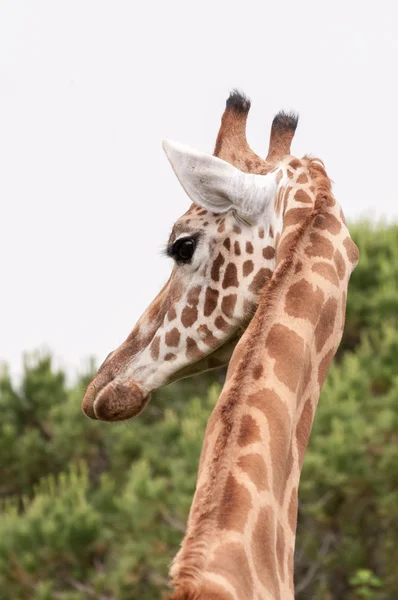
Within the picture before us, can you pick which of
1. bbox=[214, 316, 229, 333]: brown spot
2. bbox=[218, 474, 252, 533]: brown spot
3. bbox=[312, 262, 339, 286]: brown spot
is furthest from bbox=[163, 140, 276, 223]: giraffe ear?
bbox=[218, 474, 252, 533]: brown spot

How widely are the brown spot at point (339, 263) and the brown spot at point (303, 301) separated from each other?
230 millimetres

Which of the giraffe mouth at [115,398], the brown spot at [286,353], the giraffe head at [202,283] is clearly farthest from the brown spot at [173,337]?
the brown spot at [286,353]

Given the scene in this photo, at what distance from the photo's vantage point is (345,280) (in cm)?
441

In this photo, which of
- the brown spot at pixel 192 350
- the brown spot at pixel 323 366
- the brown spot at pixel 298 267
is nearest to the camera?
the brown spot at pixel 298 267

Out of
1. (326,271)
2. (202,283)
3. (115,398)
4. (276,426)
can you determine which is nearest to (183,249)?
(202,283)

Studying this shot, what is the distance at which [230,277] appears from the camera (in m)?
4.93

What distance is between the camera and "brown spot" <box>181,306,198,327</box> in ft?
16.5

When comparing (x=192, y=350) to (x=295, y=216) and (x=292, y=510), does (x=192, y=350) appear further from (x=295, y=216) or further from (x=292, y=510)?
(x=292, y=510)

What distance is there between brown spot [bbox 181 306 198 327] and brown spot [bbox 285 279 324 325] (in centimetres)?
99

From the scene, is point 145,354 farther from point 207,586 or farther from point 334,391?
point 334,391

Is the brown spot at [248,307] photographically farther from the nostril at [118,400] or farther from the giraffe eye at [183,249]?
the nostril at [118,400]

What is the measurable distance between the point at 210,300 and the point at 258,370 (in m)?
1.27

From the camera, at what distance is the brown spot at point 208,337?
5023 mm

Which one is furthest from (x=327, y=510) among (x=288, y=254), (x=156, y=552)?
(x=288, y=254)
